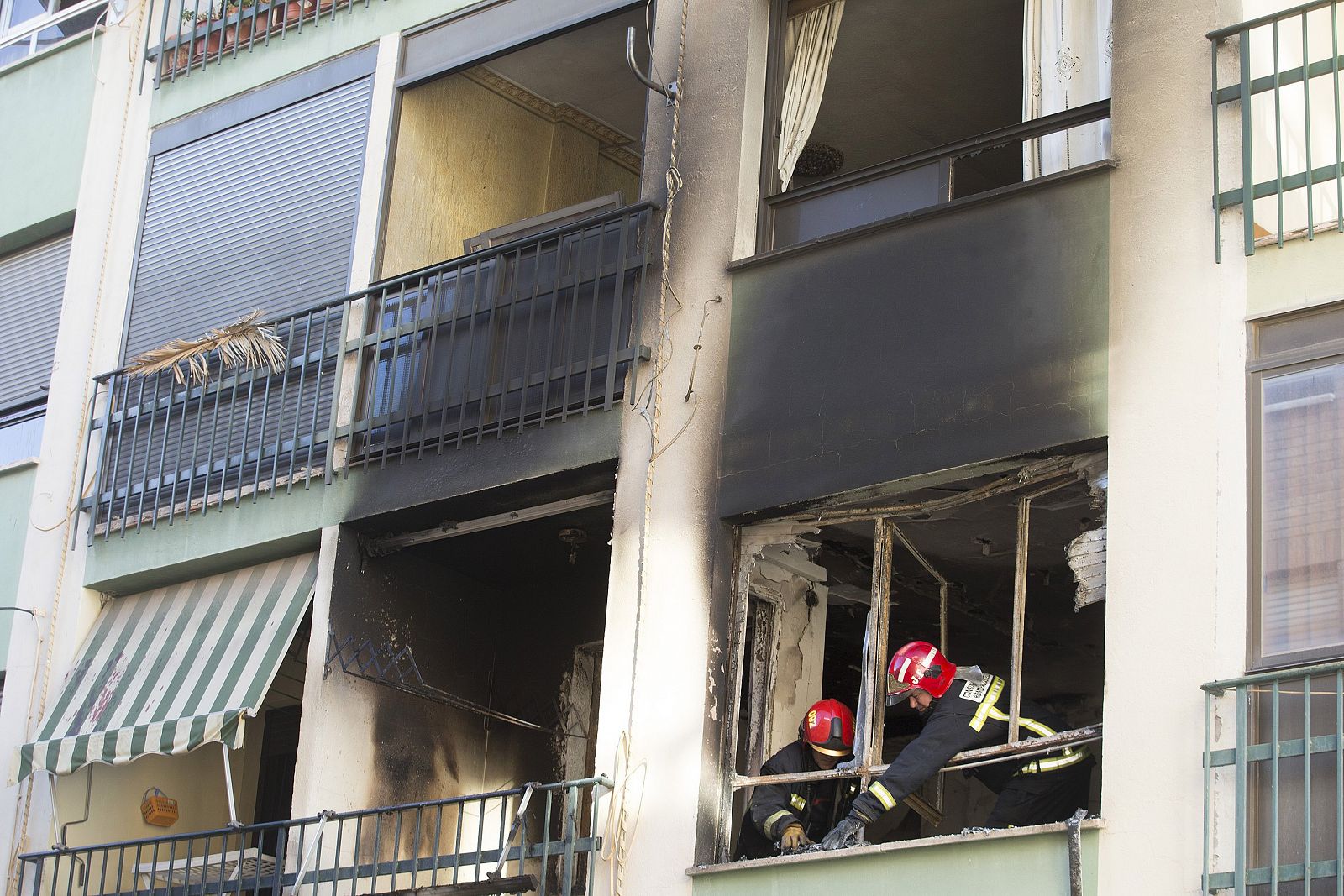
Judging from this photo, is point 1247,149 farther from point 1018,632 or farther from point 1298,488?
point 1018,632

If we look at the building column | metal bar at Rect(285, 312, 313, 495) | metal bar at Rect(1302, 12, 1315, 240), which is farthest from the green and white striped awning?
metal bar at Rect(1302, 12, 1315, 240)

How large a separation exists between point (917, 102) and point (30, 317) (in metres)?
6.91

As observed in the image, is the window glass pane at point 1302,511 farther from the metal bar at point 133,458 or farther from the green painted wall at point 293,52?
the metal bar at point 133,458

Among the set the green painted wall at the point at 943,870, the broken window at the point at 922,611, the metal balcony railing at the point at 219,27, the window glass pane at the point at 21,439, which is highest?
the metal balcony railing at the point at 219,27

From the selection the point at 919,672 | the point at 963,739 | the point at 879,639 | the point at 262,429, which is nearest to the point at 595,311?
the point at 879,639

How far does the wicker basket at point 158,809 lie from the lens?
1420 cm

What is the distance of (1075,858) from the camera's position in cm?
916

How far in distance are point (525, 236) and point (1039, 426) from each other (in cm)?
411

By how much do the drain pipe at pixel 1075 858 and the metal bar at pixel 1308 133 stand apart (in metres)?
2.93

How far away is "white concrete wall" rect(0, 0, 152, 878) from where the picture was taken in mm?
14023

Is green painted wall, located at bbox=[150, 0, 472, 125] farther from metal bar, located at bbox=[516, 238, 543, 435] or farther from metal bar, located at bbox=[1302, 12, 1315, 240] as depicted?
metal bar, located at bbox=[1302, 12, 1315, 240]

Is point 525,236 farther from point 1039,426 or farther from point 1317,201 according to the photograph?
point 1317,201

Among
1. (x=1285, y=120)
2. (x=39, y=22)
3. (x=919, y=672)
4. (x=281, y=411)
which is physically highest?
(x=39, y=22)

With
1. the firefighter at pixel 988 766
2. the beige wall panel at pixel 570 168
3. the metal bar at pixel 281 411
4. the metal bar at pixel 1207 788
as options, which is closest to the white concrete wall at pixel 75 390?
the metal bar at pixel 281 411
